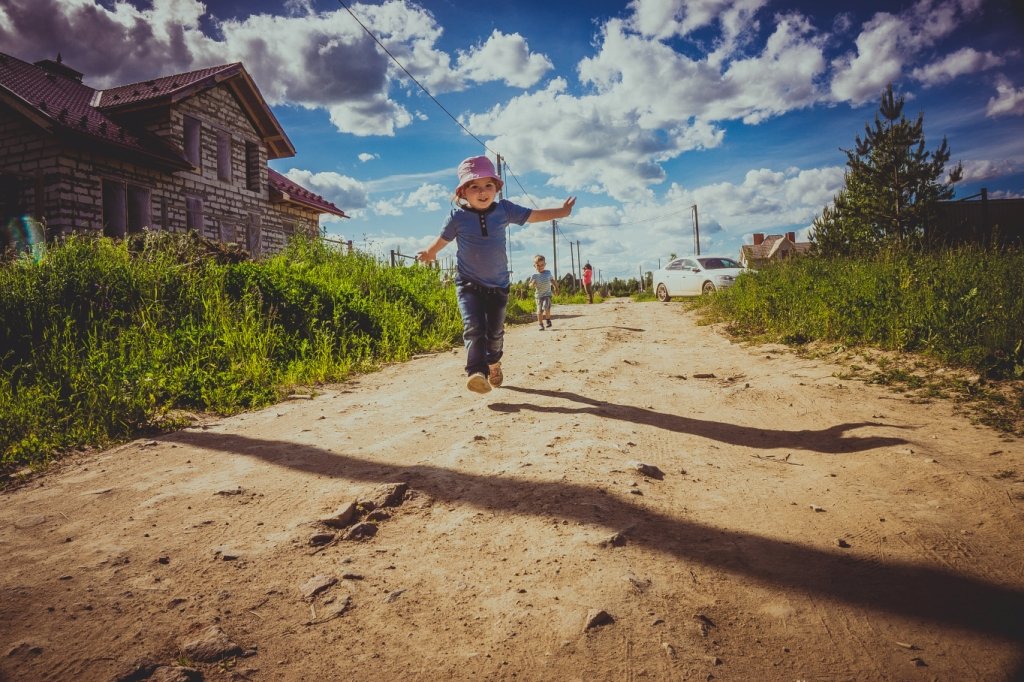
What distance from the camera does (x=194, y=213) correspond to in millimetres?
15375

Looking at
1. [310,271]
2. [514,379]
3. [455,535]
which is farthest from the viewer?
[310,271]

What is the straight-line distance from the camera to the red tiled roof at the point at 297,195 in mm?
19211

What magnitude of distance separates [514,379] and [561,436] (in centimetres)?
202

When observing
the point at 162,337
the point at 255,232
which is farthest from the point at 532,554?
the point at 255,232

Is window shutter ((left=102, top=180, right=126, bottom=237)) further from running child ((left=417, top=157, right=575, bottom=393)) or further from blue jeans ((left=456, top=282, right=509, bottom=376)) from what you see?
blue jeans ((left=456, top=282, right=509, bottom=376))

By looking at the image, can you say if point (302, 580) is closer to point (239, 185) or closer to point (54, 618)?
point (54, 618)

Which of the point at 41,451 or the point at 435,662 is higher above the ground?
the point at 41,451

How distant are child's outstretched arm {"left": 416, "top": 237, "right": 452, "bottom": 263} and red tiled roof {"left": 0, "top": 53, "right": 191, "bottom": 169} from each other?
12429 mm

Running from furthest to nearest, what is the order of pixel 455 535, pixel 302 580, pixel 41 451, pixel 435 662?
1. pixel 41 451
2. pixel 455 535
3. pixel 302 580
4. pixel 435 662

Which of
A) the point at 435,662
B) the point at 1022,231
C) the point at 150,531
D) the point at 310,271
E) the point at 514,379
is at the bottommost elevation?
the point at 435,662

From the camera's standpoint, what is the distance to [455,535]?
1976 mm

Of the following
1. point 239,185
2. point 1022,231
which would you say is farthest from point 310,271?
point 1022,231

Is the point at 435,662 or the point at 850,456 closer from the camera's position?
the point at 435,662

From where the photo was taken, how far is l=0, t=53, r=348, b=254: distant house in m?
11.6
